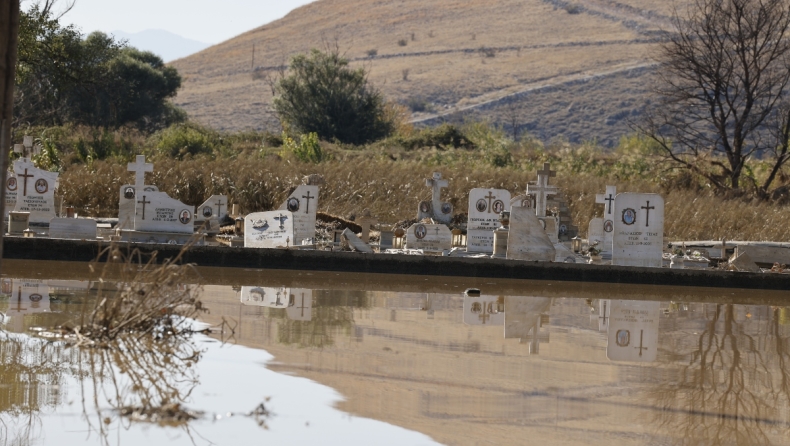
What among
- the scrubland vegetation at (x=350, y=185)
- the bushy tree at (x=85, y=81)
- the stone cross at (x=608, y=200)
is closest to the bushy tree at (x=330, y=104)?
the bushy tree at (x=85, y=81)

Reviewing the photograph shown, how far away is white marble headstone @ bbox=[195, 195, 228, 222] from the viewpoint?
2120cm

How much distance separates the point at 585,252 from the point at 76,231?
885cm

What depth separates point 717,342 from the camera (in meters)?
11.4

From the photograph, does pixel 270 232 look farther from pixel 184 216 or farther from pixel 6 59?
pixel 6 59

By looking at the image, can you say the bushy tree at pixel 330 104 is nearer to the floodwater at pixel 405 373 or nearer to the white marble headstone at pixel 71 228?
the white marble headstone at pixel 71 228

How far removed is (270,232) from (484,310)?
562cm

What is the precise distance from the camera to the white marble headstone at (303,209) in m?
18.8

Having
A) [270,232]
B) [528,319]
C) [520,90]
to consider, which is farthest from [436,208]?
[520,90]

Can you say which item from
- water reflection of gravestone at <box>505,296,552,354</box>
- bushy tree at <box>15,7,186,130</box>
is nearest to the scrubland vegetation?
bushy tree at <box>15,7,186,130</box>

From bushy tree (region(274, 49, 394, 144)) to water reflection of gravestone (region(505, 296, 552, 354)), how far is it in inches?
1529

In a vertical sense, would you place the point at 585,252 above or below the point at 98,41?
below

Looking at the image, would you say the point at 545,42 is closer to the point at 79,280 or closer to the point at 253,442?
the point at 79,280

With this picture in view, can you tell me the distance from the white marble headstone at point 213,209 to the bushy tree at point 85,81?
327 inches

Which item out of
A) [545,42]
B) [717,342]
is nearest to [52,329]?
[717,342]
